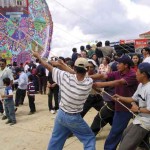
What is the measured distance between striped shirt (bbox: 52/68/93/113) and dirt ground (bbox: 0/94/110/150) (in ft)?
5.77

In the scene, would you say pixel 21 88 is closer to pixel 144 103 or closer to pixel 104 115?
pixel 104 115

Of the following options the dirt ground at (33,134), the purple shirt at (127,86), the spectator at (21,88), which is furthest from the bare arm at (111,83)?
the spectator at (21,88)

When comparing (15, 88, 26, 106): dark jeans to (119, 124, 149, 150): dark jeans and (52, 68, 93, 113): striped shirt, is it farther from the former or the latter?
(119, 124, 149, 150): dark jeans

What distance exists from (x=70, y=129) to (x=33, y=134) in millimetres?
2652

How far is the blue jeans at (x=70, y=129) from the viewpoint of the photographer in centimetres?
357

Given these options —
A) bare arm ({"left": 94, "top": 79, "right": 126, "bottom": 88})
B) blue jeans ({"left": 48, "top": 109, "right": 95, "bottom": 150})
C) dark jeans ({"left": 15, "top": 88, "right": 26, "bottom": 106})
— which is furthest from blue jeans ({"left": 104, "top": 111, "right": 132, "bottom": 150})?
dark jeans ({"left": 15, "top": 88, "right": 26, "bottom": 106})

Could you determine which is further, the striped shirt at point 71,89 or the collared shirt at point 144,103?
the striped shirt at point 71,89

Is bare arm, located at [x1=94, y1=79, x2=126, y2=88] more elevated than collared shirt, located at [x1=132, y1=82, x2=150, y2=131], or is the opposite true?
bare arm, located at [x1=94, y1=79, x2=126, y2=88]

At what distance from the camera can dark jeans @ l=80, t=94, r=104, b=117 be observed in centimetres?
554

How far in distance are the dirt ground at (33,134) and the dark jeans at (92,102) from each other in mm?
597

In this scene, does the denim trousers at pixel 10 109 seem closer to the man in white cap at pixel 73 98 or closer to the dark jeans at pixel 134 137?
the man in white cap at pixel 73 98

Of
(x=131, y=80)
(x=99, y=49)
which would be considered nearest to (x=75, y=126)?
(x=131, y=80)

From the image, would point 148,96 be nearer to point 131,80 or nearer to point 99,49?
point 131,80

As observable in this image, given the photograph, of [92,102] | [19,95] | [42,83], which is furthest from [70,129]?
[42,83]
